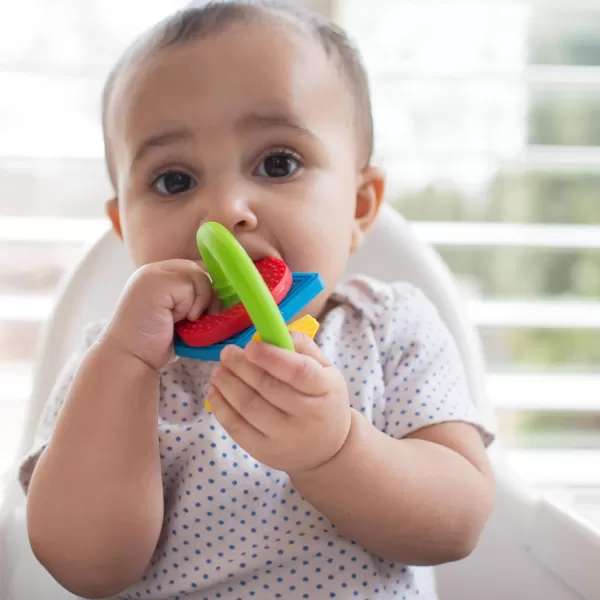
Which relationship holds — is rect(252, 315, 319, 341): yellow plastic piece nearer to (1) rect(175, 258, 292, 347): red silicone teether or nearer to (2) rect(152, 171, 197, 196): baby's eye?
(1) rect(175, 258, 292, 347): red silicone teether

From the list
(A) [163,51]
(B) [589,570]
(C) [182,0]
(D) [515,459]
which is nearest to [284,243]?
(A) [163,51]

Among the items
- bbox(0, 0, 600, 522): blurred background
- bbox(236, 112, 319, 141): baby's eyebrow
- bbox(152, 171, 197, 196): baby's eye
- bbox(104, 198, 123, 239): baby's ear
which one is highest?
bbox(0, 0, 600, 522): blurred background

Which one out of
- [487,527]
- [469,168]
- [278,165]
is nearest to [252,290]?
[278,165]

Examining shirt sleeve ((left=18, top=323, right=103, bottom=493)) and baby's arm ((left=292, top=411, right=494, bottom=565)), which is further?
shirt sleeve ((left=18, top=323, right=103, bottom=493))

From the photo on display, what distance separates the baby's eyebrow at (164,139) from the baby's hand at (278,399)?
0.25 metres

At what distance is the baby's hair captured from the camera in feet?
2.20

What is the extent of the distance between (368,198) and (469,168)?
580 mm

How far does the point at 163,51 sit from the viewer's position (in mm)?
667

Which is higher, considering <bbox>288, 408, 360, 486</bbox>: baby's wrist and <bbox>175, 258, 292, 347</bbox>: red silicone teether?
<bbox>175, 258, 292, 347</bbox>: red silicone teether

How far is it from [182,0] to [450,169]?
54cm

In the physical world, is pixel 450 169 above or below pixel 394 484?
above

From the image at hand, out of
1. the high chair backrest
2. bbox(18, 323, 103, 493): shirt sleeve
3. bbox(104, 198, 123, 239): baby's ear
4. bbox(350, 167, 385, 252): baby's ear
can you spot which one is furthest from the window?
bbox(18, 323, 103, 493): shirt sleeve

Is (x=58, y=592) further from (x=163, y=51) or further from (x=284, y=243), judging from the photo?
(x=163, y=51)

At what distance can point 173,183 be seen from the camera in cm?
66
